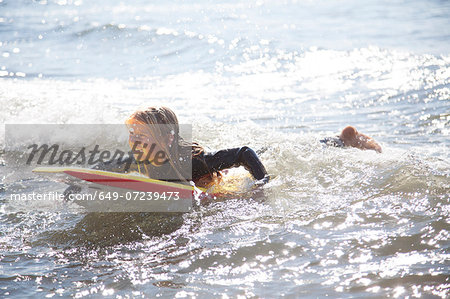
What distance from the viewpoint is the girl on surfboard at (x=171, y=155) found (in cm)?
381

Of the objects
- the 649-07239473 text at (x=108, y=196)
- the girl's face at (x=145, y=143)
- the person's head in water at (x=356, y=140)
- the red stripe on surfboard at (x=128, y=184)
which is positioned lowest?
the 649-07239473 text at (x=108, y=196)

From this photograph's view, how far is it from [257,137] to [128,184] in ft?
10.0

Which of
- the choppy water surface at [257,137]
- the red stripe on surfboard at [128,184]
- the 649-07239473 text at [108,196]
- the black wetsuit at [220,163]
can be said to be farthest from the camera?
the black wetsuit at [220,163]

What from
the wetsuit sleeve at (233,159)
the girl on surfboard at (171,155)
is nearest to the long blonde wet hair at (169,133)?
the girl on surfboard at (171,155)

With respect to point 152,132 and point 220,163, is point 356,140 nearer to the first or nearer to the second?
point 220,163

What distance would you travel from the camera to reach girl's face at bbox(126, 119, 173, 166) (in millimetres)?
3799

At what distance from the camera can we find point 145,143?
383cm

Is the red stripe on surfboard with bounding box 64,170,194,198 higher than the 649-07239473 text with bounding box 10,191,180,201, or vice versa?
the red stripe on surfboard with bounding box 64,170,194,198

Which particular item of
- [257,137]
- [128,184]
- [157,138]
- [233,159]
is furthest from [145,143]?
[257,137]

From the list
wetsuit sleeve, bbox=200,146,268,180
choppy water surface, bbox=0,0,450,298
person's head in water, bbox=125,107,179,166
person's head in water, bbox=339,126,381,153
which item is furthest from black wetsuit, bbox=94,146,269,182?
person's head in water, bbox=339,126,381,153

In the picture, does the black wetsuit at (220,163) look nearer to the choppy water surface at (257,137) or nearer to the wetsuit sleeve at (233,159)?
the wetsuit sleeve at (233,159)

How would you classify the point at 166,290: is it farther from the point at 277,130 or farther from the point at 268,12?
the point at 268,12

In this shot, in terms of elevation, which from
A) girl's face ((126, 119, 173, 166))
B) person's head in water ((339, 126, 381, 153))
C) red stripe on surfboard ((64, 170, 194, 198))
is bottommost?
red stripe on surfboard ((64, 170, 194, 198))

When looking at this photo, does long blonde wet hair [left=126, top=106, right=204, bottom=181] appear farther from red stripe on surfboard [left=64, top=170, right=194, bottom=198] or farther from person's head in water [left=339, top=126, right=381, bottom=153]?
person's head in water [left=339, top=126, right=381, bottom=153]
